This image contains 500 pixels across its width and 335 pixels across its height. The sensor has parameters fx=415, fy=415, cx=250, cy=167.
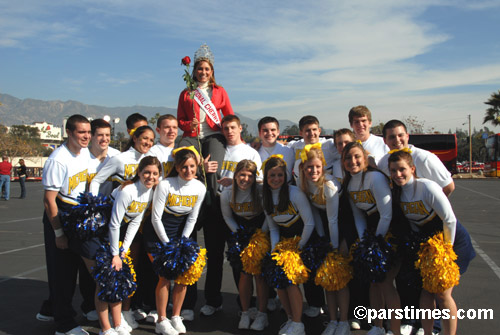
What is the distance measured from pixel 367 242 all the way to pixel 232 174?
5.17 ft

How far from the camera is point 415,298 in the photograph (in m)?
3.85

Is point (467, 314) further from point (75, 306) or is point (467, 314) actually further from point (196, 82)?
point (75, 306)

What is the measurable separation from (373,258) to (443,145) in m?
30.2

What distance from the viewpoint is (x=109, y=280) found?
3.49 m

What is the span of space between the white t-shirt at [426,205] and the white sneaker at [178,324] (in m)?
2.22

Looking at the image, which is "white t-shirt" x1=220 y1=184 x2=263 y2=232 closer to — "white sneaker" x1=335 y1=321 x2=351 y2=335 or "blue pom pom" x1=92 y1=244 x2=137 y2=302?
"blue pom pom" x1=92 y1=244 x2=137 y2=302

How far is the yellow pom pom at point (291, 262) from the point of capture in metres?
3.60

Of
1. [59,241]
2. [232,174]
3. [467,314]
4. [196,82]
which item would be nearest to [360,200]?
[232,174]

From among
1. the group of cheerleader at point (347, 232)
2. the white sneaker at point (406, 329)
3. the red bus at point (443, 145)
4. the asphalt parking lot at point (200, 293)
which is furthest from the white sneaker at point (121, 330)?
the red bus at point (443, 145)

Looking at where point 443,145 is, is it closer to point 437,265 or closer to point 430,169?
point 430,169

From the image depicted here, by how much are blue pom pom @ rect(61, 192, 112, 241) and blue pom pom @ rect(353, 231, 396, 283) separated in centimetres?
222

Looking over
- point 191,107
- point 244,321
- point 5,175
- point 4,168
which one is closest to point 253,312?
point 244,321

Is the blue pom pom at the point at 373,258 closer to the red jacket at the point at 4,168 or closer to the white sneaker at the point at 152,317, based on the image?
the white sneaker at the point at 152,317

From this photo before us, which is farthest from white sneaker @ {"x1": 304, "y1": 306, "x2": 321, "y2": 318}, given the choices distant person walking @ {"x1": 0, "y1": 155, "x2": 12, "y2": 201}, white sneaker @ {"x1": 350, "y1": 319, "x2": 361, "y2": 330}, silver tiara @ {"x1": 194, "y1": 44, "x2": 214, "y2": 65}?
distant person walking @ {"x1": 0, "y1": 155, "x2": 12, "y2": 201}
